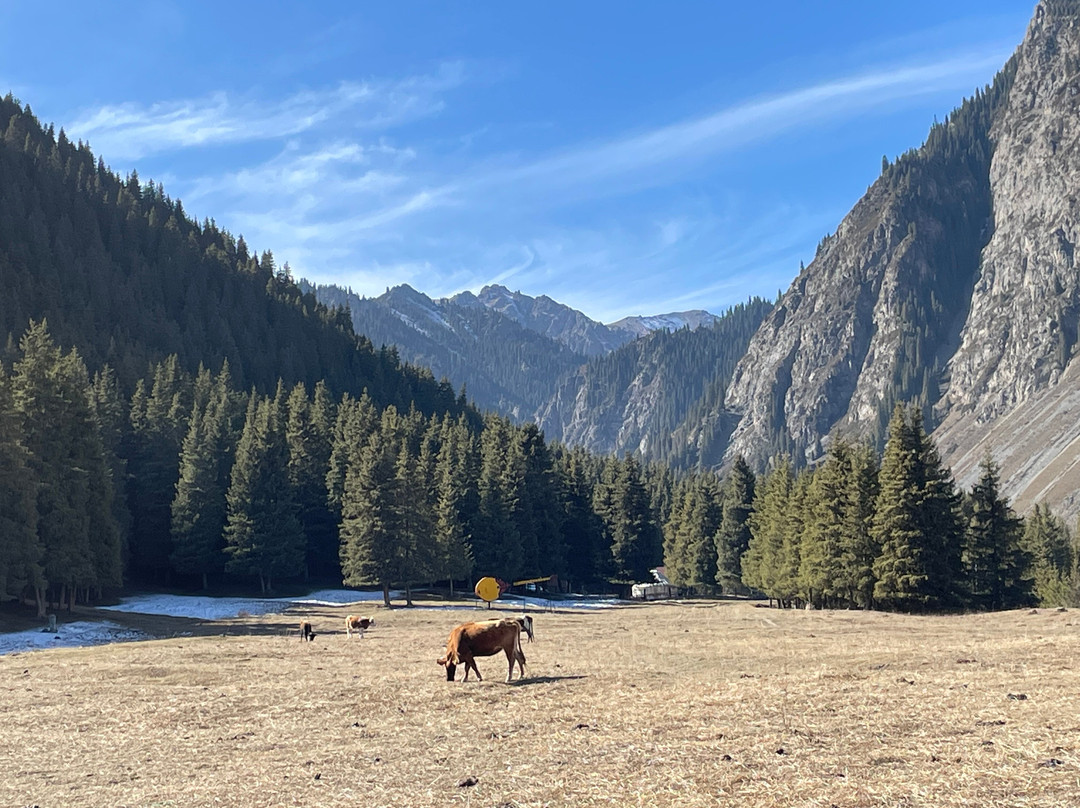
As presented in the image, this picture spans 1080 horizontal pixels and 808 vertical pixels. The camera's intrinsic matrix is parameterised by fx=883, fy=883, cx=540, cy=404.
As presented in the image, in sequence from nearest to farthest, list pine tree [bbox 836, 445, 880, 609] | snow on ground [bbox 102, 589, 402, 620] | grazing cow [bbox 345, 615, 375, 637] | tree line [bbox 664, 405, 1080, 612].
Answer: grazing cow [bbox 345, 615, 375, 637]
tree line [bbox 664, 405, 1080, 612]
pine tree [bbox 836, 445, 880, 609]
snow on ground [bbox 102, 589, 402, 620]

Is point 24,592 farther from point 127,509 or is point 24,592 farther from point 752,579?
point 752,579

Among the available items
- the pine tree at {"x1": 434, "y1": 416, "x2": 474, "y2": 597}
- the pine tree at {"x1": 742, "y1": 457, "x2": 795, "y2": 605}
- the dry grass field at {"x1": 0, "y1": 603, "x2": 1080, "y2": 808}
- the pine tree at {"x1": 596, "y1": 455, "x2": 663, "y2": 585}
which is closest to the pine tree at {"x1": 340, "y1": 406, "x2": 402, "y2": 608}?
the pine tree at {"x1": 434, "y1": 416, "x2": 474, "y2": 597}

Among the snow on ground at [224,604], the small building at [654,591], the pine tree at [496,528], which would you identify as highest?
the pine tree at [496,528]

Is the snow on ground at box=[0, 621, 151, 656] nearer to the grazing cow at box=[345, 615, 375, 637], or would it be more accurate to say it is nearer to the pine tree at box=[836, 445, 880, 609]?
the grazing cow at box=[345, 615, 375, 637]

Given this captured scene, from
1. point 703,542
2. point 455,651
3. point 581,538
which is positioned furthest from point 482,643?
point 581,538

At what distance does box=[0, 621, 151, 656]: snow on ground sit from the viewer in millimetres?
39916

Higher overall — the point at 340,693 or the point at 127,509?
the point at 127,509

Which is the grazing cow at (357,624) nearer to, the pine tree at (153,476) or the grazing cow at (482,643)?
the grazing cow at (482,643)

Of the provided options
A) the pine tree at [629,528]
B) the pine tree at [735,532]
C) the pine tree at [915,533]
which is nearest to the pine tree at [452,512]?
the pine tree at [629,528]

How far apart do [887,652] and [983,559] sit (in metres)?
42.6

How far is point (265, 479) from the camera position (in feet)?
271

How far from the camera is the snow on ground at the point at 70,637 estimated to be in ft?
131

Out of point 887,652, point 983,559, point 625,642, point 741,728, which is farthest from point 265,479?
point 741,728

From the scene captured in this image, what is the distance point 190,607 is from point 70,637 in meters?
21.6
